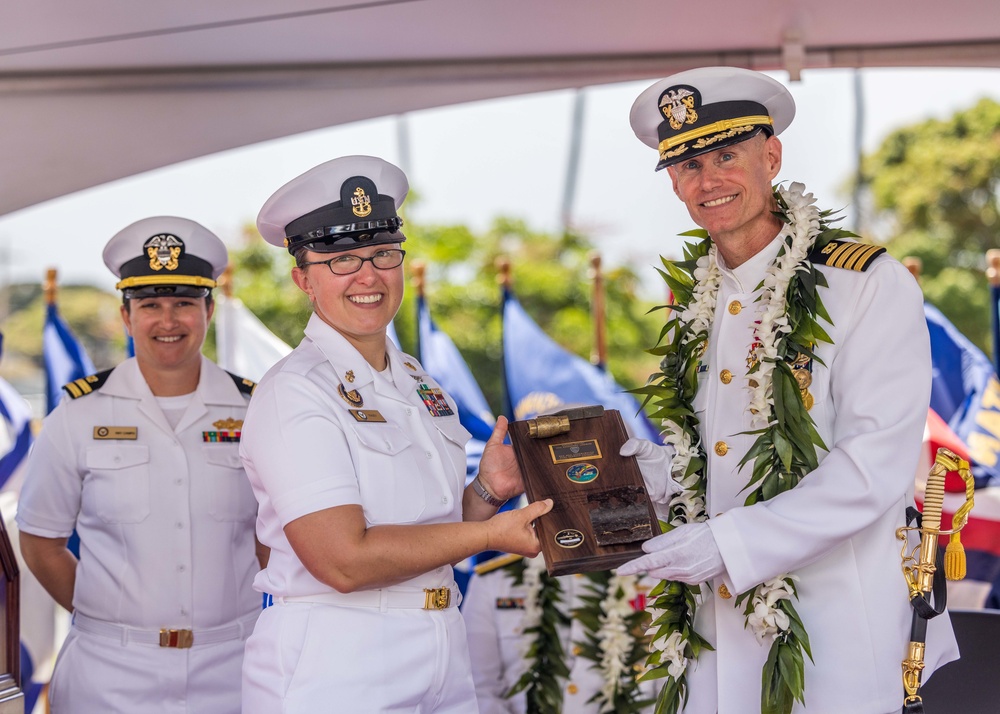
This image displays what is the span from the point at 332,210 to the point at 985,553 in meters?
3.51

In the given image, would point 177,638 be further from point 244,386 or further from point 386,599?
point 386,599

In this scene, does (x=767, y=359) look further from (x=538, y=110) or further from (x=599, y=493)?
(x=538, y=110)

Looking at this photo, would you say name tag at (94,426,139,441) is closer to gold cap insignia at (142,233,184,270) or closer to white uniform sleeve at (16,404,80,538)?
white uniform sleeve at (16,404,80,538)

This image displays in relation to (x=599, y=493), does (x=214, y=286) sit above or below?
above

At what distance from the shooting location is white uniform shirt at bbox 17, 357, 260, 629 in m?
3.38

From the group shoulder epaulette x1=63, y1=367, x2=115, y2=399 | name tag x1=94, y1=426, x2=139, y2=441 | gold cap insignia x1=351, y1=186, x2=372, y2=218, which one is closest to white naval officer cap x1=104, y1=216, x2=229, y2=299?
shoulder epaulette x1=63, y1=367, x2=115, y2=399

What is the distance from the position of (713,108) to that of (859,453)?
90 cm

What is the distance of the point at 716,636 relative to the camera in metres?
2.62

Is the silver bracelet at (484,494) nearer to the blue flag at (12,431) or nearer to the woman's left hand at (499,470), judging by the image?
the woman's left hand at (499,470)

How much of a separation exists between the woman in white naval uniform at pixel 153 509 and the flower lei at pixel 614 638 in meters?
1.34

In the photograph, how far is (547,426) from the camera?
2.60 meters

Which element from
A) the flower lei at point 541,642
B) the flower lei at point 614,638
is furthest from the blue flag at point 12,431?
the flower lei at point 614,638

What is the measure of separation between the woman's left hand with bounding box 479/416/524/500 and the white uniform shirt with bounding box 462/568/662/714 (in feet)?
5.27

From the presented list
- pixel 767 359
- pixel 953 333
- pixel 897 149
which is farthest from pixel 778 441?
pixel 897 149
